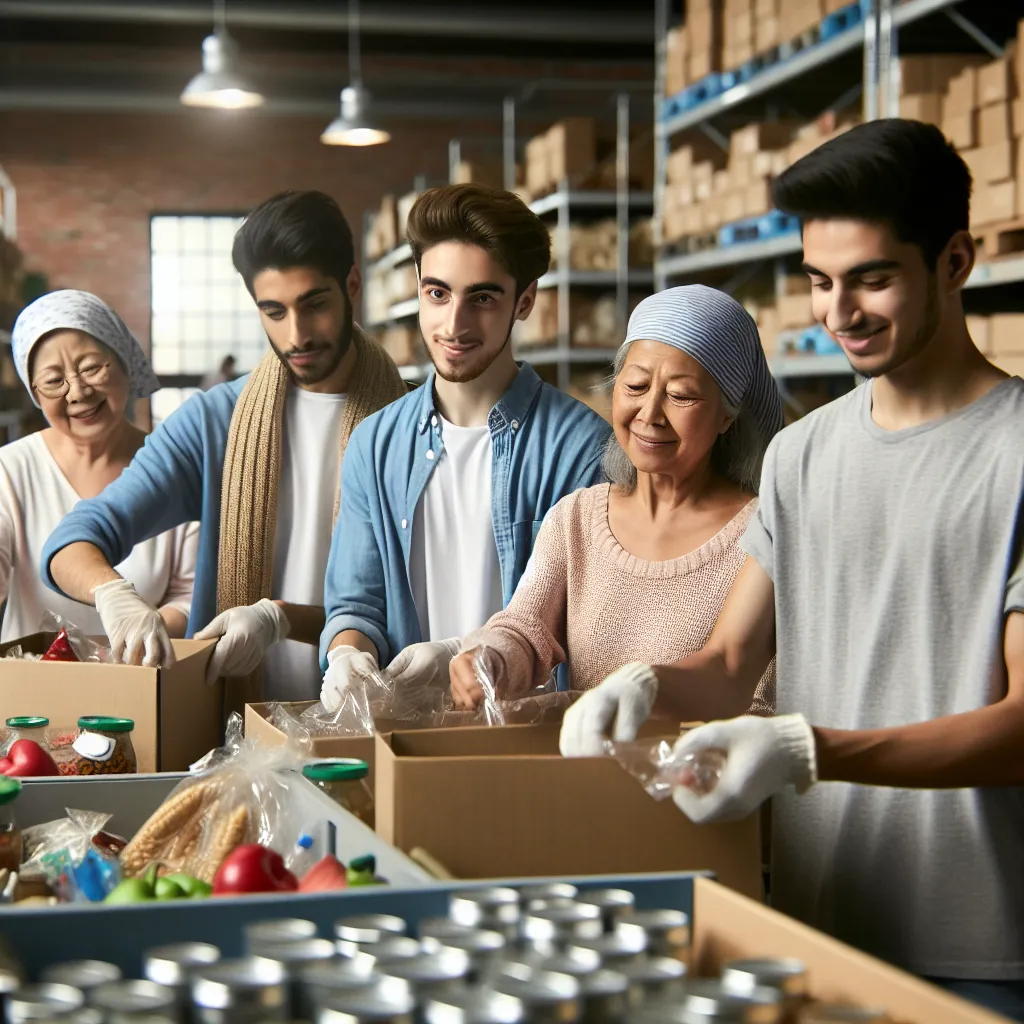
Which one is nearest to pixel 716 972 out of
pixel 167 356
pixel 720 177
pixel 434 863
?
pixel 434 863

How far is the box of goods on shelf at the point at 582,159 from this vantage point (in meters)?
8.22

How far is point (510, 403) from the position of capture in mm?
2379

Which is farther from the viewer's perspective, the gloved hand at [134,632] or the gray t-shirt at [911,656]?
the gloved hand at [134,632]

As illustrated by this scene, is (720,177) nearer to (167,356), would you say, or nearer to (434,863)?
(434,863)

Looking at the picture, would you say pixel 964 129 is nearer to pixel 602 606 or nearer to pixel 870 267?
pixel 602 606

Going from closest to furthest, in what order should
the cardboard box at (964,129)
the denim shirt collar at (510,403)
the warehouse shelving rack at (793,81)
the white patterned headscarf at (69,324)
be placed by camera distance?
the denim shirt collar at (510,403)
the white patterned headscarf at (69,324)
the cardboard box at (964,129)
the warehouse shelving rack at (793,81)

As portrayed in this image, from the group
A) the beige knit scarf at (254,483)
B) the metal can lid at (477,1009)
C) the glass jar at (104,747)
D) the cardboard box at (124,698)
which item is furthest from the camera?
the beige knit scarf at (254,483)

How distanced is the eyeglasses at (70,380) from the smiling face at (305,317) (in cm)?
44

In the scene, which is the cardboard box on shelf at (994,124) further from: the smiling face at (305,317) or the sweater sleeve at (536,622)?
the sweater sleeve at (536,622)

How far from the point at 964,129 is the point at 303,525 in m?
2.38

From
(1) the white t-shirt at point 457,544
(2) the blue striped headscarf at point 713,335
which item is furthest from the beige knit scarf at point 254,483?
(2) the blue striped headscarf at point 713,335

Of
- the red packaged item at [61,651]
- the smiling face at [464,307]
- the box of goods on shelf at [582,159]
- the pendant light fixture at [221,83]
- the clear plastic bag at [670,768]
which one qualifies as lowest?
the clear plastic bag at [670,768]

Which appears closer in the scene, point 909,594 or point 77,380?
point 909,594

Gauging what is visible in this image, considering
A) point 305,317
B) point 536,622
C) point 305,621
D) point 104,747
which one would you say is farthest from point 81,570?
point 536,622
